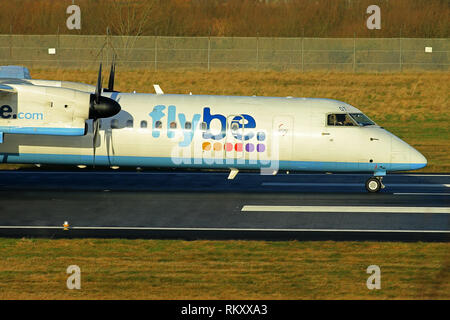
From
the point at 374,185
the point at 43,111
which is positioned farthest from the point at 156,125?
the point at 374,185

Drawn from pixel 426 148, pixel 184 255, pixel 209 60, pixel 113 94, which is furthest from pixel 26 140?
pixel 209 60

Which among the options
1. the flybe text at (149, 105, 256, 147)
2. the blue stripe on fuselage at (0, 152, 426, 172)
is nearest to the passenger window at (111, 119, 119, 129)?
the blue stripe on fuselage at (0, 152, 426, 172)

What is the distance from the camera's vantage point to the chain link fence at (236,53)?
61.1 m

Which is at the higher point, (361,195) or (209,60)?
(209,60)

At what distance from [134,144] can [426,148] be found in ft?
62.7

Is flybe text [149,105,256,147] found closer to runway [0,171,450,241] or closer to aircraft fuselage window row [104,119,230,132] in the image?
aircraft fuselage window row [104,119,230,132]

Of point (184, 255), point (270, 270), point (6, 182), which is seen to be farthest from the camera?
point (6, 182)

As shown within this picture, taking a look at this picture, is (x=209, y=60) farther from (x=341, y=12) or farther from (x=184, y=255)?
(x=184, y=255)

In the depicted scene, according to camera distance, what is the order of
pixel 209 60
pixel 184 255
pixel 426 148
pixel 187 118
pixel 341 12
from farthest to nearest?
1. pixel 341 12
2. pixel 209 60
3. pixel 426 148
4. pixel 187 118
5. pixel 184 255

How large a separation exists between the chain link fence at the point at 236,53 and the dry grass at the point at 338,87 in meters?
2.15

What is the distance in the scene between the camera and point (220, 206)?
2244 centimetres

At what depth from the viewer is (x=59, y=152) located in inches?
945

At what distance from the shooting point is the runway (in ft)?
62.6

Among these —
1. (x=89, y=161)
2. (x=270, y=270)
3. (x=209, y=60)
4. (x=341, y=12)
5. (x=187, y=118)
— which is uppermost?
(x=341, y=12)
